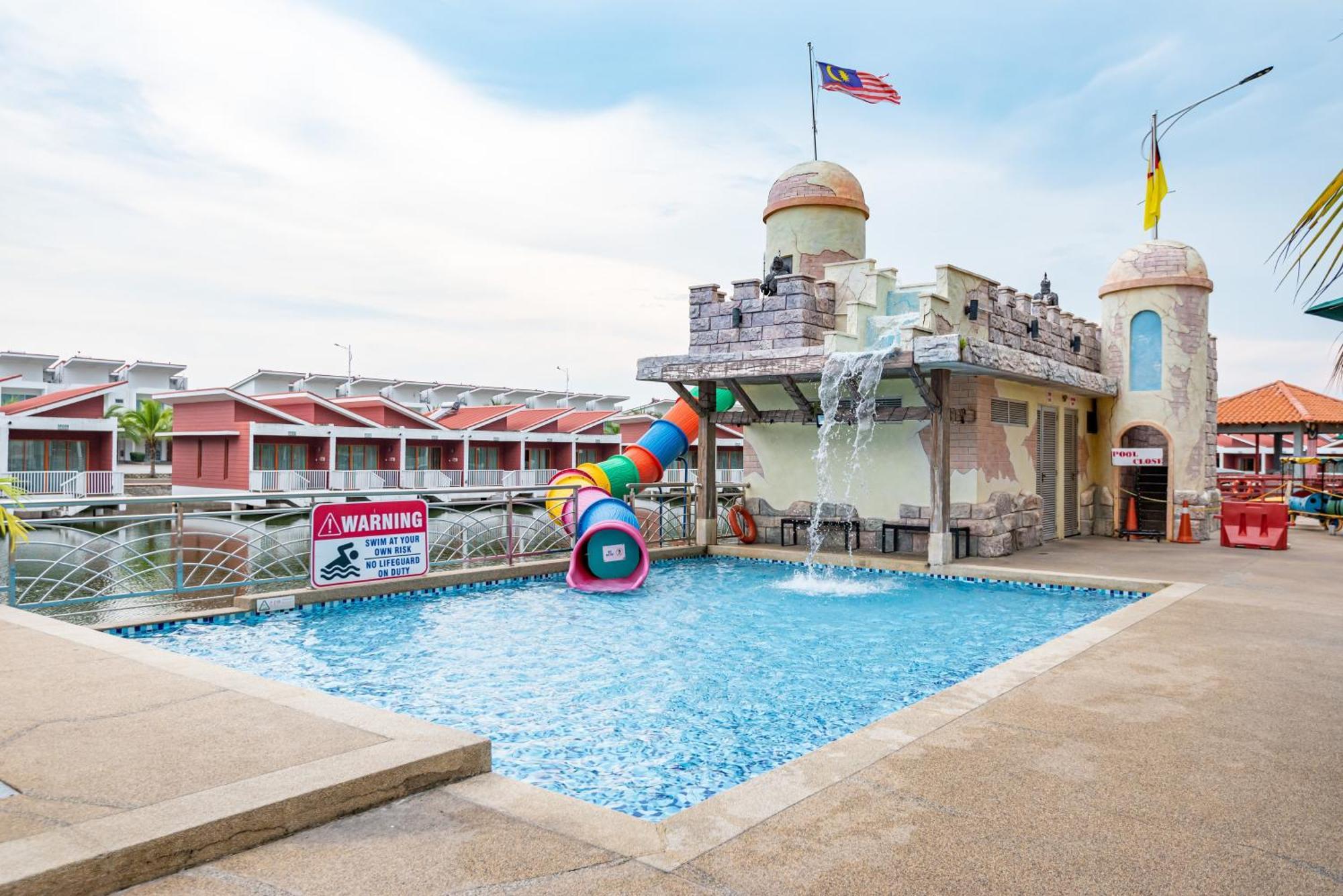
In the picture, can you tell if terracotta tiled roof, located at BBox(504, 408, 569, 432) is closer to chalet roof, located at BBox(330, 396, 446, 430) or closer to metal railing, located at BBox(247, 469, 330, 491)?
chalet roof, located at BBox(330, 396, 446, 430)

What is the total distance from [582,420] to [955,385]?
3439cm

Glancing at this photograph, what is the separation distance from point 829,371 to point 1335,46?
32.2 ft

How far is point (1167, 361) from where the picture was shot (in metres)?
16.0

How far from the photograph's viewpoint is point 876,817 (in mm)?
3424

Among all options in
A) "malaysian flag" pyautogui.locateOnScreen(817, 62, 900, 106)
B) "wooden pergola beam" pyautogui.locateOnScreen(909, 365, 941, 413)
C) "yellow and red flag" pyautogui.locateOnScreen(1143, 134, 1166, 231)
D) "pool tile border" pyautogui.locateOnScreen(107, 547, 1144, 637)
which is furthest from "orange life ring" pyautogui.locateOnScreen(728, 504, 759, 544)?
"yellow and red flag" pyautogui.locateOnScreen(1143, 134, 1166, 231)

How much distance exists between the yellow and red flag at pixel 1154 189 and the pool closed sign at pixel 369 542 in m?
14.8

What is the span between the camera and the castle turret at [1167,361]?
1584 centimetres

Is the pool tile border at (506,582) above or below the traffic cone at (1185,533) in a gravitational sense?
below

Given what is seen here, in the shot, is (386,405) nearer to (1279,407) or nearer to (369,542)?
(369,542)

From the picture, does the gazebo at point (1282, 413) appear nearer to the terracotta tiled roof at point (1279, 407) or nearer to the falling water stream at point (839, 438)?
the terracotta tiled roof at point (1279, 407)

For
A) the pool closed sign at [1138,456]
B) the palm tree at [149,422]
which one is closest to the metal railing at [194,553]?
the pool closed sign at [1138,456]

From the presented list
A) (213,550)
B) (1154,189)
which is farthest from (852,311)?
(213,550)

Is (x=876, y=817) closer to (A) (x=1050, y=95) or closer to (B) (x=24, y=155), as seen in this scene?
(B) (x=24, y=155)

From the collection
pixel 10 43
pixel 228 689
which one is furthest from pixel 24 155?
pixel 228 689
